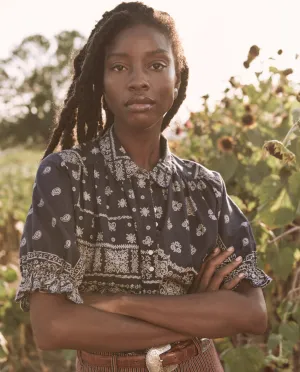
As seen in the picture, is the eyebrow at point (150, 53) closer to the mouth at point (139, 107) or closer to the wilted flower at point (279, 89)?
the mouth at point (139, 107)

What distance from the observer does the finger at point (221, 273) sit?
2.06 metres

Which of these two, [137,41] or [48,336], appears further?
[137,41]

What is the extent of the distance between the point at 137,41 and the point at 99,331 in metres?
0.94

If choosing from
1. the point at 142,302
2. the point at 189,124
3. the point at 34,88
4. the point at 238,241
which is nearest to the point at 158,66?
the point at 238,241

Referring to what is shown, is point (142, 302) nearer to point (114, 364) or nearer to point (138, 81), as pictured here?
point (114, 364)

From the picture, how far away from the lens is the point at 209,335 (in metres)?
1.95

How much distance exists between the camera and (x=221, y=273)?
6.85 feet

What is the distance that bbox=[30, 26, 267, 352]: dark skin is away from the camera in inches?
69.9

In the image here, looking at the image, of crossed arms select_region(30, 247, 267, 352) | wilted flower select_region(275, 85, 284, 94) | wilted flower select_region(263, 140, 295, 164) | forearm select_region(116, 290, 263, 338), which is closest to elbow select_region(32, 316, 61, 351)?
crossed arms select_region(30, 247, 267, 352)

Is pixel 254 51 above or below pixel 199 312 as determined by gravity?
above

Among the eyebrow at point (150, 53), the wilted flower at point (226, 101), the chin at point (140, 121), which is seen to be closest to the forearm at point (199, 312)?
the chin at point (140, 121)

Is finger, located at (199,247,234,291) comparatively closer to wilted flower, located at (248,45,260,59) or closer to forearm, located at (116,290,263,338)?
forearm, located at (116,290,263,338)

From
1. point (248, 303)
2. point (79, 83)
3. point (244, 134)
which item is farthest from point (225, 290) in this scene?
point (244, 134)

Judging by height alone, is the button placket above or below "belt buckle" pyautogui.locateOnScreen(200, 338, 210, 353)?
above
